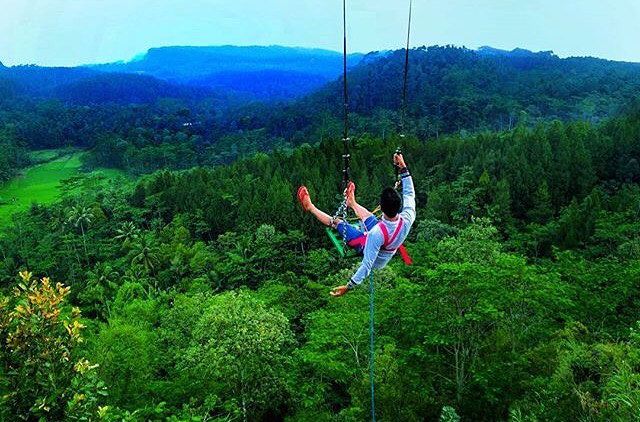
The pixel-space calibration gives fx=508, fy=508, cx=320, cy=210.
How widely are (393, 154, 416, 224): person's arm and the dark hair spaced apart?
1.10 feet

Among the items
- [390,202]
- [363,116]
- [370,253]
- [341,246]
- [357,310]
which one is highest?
[390,202]

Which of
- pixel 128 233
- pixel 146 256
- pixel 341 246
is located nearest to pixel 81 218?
pixel 128 233

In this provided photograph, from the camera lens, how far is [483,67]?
19062cm

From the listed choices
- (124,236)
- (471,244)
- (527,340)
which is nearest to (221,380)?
(527,340)

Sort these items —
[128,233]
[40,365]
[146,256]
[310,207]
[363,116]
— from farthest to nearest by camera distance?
[363,116], [128,233], [146,256], [310,207], [40,365]

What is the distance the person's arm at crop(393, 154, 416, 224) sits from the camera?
6922 mm

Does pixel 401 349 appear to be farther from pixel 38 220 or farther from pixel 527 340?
pixel 38 220

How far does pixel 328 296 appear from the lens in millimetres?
A: 27109

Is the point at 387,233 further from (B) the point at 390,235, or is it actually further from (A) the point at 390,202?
(A) the point at 390,202

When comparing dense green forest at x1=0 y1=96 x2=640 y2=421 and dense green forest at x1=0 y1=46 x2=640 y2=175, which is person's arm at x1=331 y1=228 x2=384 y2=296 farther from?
dense green forest at x1=0 y1=46 x2=640 y2=175

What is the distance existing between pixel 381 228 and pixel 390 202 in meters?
0.39

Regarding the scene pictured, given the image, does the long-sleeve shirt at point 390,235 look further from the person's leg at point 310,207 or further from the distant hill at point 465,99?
the distant hill at point 465,99

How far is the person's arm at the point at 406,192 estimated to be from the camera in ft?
22.7

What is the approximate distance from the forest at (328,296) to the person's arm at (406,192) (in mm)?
4404
